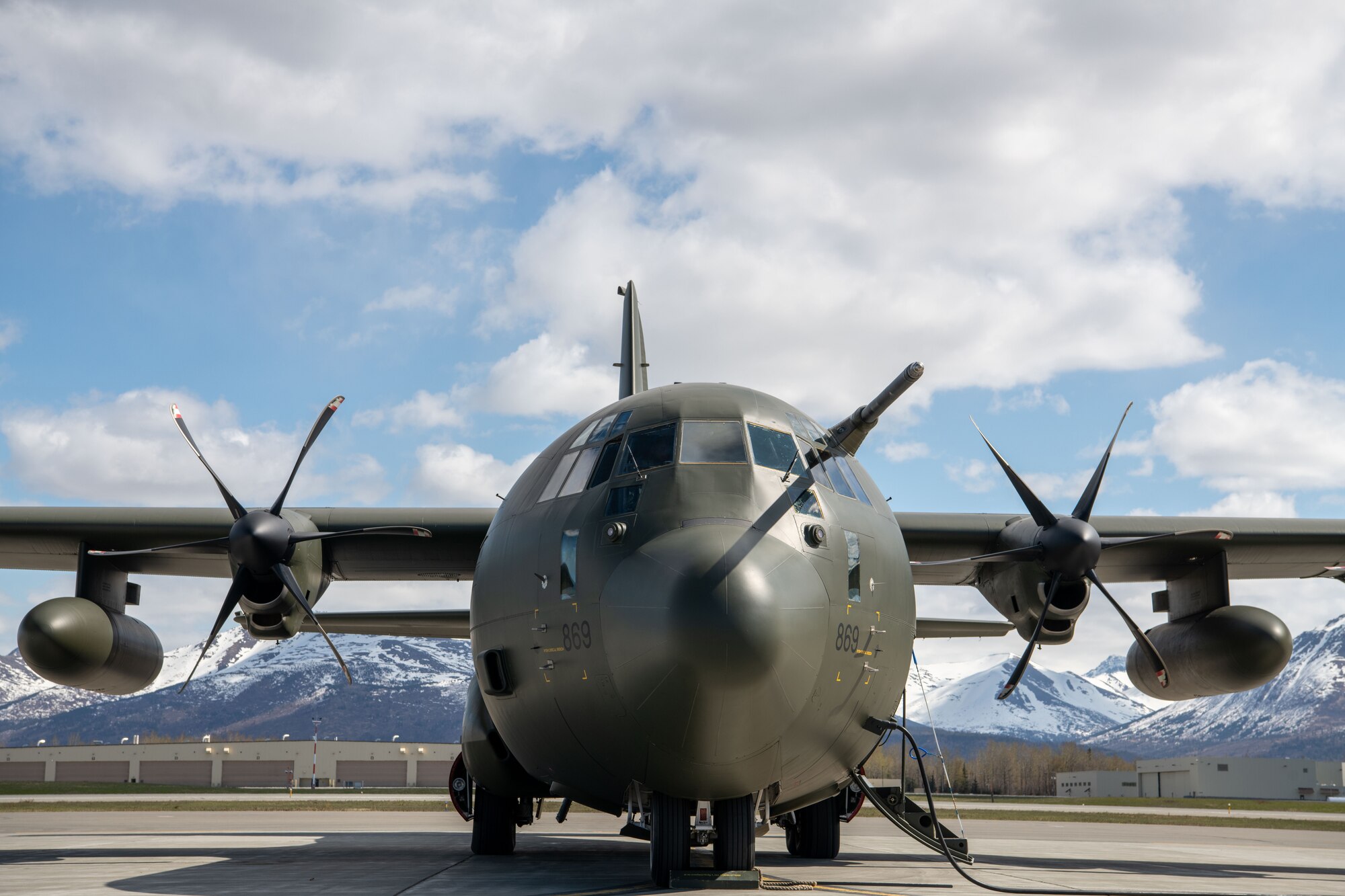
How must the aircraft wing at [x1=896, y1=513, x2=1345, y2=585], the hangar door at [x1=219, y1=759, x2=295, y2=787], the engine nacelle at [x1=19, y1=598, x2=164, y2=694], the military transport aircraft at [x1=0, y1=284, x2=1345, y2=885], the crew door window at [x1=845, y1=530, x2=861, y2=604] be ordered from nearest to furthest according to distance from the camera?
the military transport aircraft at [x1=0, y1=284, x2=1345, y2=885]
the crew door window at [x1=845, y1=530, x2=861, y2=604]
the engine nacelle at [x1=19, y1=598, x2=164, y2=694]
the aircraft wing at [x1=896, y1=513, x2=1345, y2=585]
the hangar door at [x1=219, y1=759, x2=295, y2=787]

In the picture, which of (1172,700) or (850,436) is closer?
(850,436)

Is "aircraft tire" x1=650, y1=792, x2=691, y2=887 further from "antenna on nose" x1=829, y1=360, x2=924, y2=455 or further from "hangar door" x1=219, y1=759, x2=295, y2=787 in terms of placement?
"hangar door" x1=219, y1=759, x2=295, y2=787

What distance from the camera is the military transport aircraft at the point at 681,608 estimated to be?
8234 mm

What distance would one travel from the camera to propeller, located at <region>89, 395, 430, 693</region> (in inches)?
545

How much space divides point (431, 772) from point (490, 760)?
10932 cm

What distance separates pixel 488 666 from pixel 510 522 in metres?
1.35

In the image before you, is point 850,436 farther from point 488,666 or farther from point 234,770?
point 234,770

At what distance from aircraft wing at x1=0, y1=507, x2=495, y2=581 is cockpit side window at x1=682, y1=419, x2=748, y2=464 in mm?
6786

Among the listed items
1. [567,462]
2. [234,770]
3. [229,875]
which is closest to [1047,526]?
[567,462]

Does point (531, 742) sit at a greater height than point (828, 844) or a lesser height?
greater

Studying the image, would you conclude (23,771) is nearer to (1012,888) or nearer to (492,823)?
(492,823)

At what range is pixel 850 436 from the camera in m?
10.1

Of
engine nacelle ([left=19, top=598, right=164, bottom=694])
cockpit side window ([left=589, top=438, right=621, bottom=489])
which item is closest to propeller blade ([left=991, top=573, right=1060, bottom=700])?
cockpit side window ([left=589, top=438, right=621, bottom=489])

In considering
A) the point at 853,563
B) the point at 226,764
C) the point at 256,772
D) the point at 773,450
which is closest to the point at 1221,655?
the point at 853,563
